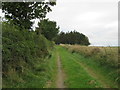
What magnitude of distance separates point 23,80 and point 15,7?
851 cm

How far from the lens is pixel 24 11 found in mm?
17219

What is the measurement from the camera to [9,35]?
34.8 ft

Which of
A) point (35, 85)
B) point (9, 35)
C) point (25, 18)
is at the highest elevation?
point (25, 18)

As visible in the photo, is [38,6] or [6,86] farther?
[38,6]

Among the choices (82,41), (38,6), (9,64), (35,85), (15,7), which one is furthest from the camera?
(82,41)

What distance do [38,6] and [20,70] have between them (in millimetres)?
8558

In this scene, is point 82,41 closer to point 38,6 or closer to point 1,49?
point 38,6

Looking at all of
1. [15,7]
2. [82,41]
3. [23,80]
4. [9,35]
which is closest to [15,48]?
[9,35]

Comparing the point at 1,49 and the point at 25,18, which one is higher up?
the point at 25,18

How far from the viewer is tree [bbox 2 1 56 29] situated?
55.0 feet

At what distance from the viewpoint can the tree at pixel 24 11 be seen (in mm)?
16750

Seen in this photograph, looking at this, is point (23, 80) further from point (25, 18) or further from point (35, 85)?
point (25, 18)

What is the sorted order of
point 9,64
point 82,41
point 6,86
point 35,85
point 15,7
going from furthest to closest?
1. point 82,41
2. point 15,7
3. point 9,64
4. point 35,85
5. point 6,86

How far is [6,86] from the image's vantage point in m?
8.46
